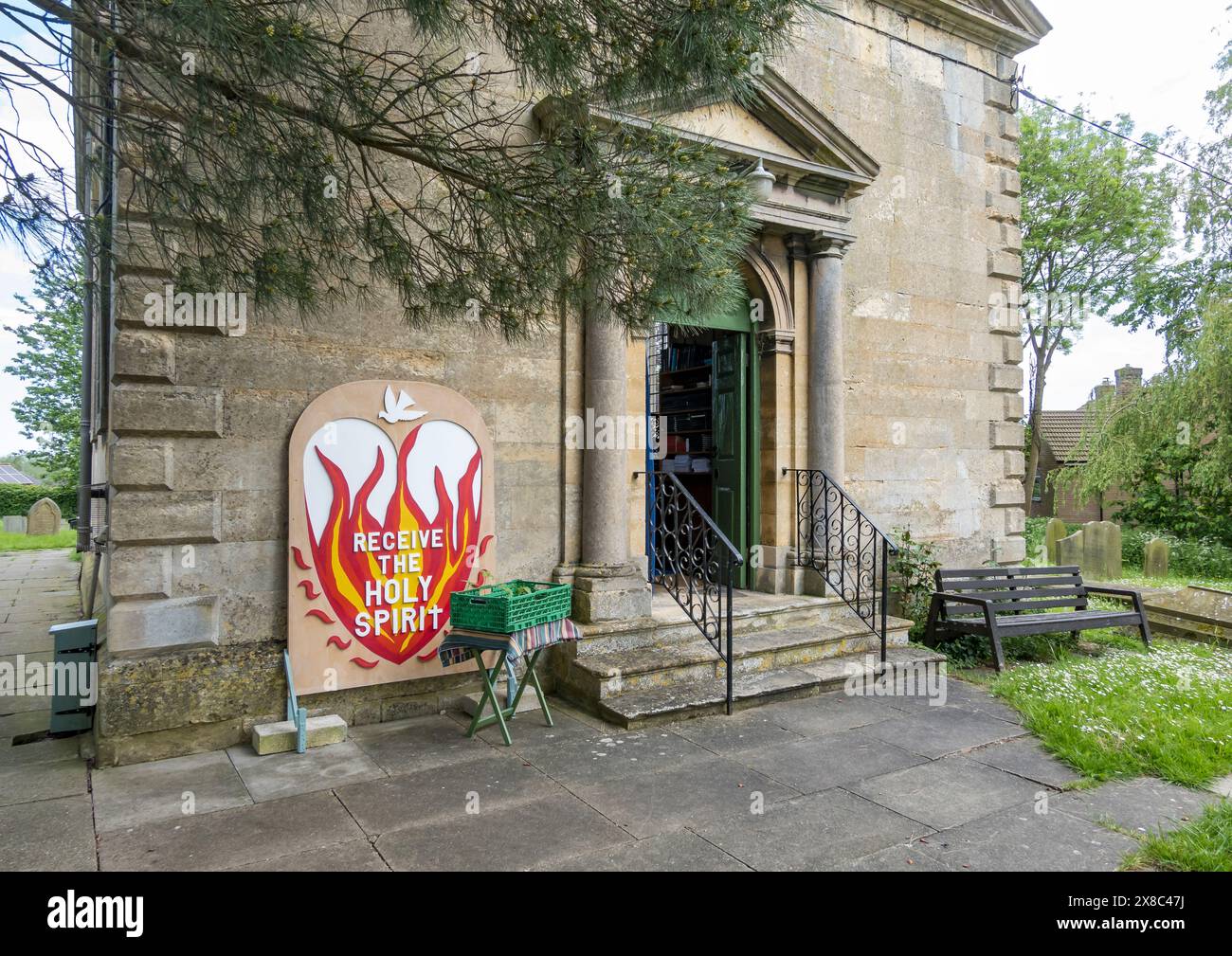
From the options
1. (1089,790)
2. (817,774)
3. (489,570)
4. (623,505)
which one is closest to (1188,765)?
(1089,790)

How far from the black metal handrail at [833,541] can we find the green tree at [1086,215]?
1412 cm

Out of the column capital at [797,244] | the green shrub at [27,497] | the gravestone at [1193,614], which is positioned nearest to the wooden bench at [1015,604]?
the gravestone at [1193,614]

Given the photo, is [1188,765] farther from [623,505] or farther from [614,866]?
[623,505]

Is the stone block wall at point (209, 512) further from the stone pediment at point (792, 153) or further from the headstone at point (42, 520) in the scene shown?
the headstone at point (42, 520)

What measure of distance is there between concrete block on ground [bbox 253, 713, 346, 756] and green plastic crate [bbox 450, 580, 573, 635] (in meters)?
0.93

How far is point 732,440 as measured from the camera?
7.39 m

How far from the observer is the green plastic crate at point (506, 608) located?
4.37 meters

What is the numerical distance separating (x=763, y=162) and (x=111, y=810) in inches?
242

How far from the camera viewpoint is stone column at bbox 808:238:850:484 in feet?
23.0

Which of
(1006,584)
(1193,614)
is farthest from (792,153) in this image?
(1193,614)

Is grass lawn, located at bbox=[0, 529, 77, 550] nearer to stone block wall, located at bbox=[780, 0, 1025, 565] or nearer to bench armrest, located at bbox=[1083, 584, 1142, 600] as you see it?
stone block wall, located at bbox=[780, 0, 1025, 565]

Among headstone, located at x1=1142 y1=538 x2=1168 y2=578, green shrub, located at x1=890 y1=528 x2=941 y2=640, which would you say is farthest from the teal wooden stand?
headstone, located at x1=1142 y1=538 x2=1168 y2=578

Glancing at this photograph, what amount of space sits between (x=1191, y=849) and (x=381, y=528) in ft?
14.6

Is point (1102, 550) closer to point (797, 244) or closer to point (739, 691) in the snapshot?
point (797, 244)
